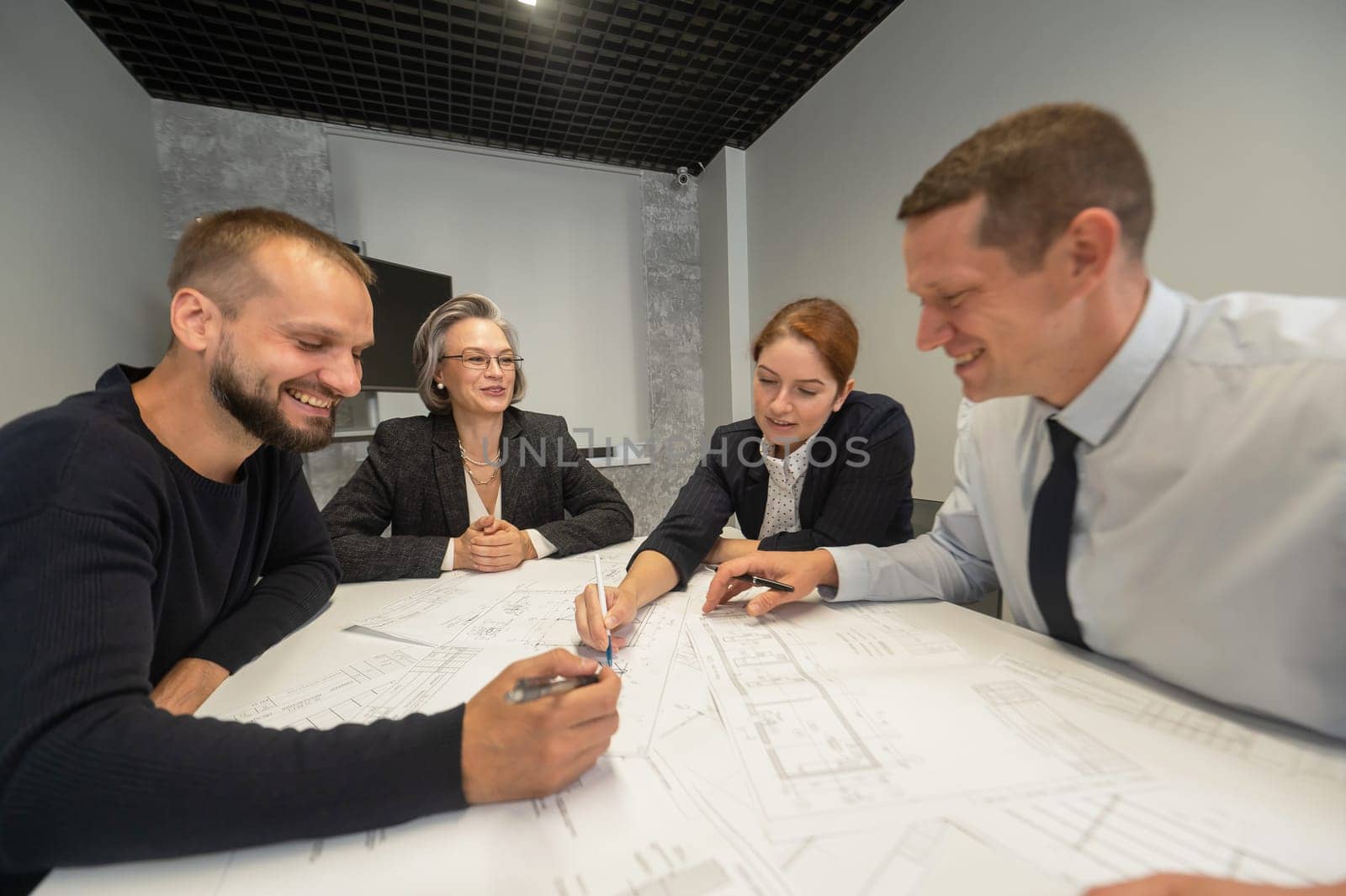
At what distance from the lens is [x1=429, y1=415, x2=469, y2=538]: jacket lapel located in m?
1.67

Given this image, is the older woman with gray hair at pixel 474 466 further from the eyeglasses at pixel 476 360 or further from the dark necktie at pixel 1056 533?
the dark necktie at pixel 1056 533

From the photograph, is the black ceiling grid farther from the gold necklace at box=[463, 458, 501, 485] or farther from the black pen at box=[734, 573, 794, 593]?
Result: the black pen at box=[734, 573, 794, 593]

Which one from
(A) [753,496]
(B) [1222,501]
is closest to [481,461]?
(A) [753,496]

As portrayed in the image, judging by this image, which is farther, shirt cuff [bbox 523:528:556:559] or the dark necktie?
shirt cuff [bbox 523:528:556:559]

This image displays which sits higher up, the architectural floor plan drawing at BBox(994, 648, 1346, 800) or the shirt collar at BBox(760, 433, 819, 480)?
the shirt collar at BBox(760, 433, 819, 480)

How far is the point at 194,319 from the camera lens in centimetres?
80

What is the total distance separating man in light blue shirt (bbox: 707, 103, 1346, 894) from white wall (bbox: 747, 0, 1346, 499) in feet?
2.77

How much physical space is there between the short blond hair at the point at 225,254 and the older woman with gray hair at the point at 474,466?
31.4 inches

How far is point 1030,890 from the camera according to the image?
1.28 ft

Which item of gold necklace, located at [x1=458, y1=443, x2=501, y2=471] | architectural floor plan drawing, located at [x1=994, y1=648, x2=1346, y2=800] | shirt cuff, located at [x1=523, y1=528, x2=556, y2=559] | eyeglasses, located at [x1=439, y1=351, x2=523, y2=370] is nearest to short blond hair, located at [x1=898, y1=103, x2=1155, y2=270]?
architectural floor plan drawing, located at [x1=994, y1=648, x2=1346, y2=800]

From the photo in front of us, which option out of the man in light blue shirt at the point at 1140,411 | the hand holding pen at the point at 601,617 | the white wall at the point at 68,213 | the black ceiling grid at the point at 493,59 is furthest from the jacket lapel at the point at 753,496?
the white wall at the point at 68,213

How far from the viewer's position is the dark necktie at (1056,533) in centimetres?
74

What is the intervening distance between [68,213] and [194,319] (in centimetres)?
194

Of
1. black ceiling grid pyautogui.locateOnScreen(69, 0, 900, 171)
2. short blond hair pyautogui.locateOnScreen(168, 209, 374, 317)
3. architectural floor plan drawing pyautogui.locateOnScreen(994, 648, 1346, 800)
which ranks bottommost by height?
architectural floor plan drawing pyautogui.locateOnScreen(994, 648, 1346, 800)
